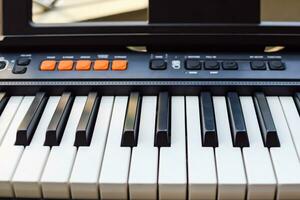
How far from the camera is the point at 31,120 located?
0.80m

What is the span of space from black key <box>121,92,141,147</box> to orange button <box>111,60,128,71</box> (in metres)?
0.05

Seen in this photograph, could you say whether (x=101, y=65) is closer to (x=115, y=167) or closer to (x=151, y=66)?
(x=151, y=66)

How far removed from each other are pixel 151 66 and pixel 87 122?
167mm

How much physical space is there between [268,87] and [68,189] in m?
0.38

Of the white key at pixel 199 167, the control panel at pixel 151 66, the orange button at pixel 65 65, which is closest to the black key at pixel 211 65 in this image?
the control panel at pixel 151 66

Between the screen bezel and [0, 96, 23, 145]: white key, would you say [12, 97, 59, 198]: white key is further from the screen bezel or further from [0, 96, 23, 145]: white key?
the screen bezel

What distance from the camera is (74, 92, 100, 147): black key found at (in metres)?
A: 0.76

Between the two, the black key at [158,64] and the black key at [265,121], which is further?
the black key at [158,64]

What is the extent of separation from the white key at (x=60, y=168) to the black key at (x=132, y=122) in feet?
0.26

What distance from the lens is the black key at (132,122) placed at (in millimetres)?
750

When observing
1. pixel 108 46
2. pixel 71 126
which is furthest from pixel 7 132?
pixel 108 46

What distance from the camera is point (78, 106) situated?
856 millimetres

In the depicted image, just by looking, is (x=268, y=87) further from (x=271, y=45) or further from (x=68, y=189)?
(x=68, y=189)

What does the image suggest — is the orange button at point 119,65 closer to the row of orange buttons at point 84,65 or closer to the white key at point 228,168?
the row of orange buttons at point 84,65
